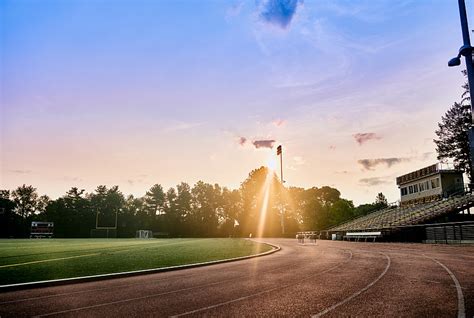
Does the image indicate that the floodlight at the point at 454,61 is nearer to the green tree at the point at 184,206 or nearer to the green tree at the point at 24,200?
the green tree at the point at 184,206

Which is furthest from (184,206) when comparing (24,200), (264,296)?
(264,296)

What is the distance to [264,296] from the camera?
308 inches

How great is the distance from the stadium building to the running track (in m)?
16.4

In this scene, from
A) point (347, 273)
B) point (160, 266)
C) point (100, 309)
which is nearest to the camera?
point (100, 309)

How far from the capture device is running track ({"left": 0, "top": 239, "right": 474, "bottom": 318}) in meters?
6.48

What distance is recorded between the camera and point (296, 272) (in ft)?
39.0

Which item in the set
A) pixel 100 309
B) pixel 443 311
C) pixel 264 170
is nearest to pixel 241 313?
pixel 100 309

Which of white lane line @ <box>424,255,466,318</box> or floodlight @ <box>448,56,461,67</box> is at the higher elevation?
floodlight @ <box>448,56,461,67</box>

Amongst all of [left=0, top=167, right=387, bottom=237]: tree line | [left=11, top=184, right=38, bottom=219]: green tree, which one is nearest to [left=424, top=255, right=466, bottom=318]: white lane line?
[left=0, top=167, right=387, bottom=237]: tree line

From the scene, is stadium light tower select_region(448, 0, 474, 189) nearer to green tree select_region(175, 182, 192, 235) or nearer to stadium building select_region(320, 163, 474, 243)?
stadium building select_region(320, 163, 474, 243)

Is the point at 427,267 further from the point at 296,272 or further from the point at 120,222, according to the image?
the point at 120,222

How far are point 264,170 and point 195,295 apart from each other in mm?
92395

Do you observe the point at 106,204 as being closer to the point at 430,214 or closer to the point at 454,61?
the point at 430,214

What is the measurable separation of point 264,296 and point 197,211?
94605 millimetres
